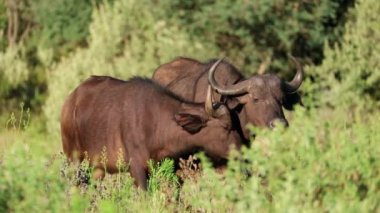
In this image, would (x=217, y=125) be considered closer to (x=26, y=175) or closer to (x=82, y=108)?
(x=82, y=108)

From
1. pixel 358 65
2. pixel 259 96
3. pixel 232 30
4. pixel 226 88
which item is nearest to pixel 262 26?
pixel 232 30

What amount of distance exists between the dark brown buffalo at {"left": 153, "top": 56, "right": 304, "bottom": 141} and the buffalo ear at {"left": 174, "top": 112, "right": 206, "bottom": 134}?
0.47m

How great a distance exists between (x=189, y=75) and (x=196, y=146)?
2.32 meters

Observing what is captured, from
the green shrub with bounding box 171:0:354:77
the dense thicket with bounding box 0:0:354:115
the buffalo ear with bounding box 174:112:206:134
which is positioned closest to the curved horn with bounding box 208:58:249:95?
the buffalo ear with bounding box 174:112:206:134

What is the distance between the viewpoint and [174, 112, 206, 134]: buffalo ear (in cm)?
1138

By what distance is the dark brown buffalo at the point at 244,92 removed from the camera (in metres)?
11.9

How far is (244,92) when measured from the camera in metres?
12.2

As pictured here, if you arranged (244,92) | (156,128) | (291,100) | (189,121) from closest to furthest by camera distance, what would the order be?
1. (189,121)
2. (156,128)
3. (244,92)
4. (291,100)

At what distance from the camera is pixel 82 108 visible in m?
12.7

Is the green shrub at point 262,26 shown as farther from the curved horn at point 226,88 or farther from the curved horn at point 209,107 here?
the curved horn at point 209,107

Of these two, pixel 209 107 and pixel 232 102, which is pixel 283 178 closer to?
pixel 209 107

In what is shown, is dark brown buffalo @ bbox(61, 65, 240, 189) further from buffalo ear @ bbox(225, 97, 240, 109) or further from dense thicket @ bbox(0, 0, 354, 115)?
dense thicket @ bbox(0, 0, 354, 115)

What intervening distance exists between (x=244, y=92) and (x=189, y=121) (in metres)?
1.07

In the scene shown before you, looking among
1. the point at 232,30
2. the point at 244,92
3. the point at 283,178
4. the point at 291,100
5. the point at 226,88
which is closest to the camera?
the point at 283,178
